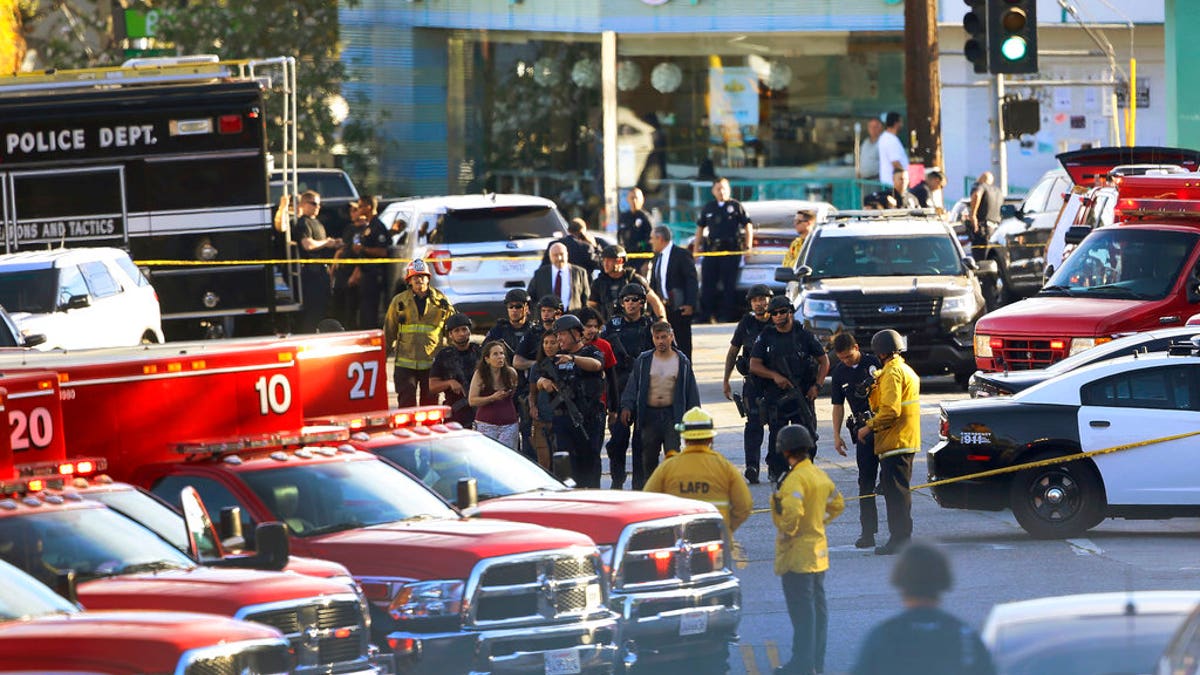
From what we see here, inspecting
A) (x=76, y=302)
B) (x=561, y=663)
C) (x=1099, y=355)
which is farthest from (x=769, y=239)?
(x=561, y=663)

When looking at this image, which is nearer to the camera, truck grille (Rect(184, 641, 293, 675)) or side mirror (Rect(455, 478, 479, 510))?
truck grille (Rect(184, 641, 293, 675))

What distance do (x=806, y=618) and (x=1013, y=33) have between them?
36.7ft

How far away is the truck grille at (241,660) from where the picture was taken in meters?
8.48

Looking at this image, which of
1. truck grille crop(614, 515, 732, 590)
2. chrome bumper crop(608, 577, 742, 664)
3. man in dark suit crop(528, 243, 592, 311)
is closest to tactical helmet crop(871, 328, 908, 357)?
truck grille crop(614, 515, 732, 590)

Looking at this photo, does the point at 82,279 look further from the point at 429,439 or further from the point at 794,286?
the point at 429,439

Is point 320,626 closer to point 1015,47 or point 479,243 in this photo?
point 1015,47

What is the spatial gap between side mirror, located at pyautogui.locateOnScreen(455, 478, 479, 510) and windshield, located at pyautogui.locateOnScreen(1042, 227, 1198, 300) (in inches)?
402

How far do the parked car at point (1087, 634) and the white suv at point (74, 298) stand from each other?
14.5m

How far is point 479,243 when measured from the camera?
83.5 ft

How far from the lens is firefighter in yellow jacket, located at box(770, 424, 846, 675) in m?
11.3

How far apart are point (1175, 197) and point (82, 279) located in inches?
424

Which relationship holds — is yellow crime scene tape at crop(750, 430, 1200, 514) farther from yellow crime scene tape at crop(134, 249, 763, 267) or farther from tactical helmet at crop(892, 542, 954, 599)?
yellow crime scene tape at crop(134, 249, 763, 267)

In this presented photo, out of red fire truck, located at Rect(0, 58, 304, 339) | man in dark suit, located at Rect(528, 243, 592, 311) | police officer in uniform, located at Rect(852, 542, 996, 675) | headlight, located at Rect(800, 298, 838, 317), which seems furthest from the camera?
red fire truck, located at Rect(0, 58, 304, 339)

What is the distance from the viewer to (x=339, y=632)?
989 cm
